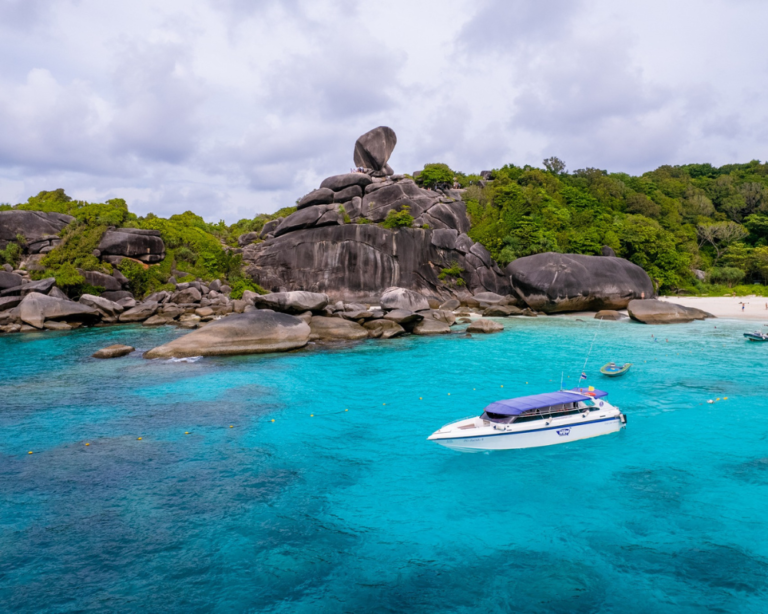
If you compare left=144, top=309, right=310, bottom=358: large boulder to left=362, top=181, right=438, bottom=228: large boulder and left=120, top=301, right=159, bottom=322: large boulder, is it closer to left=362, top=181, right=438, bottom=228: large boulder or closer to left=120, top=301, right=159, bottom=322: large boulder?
left=120, top=301, right=159, bottom=322: large boulder

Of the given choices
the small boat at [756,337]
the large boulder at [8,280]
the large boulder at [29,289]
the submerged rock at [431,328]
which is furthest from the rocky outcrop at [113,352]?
the small boat at [756,337]

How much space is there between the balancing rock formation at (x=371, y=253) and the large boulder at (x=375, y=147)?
687 cm

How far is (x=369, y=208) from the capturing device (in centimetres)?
5219

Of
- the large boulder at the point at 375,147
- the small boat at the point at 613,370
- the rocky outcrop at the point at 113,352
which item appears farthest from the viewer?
the large boulder at the point at 375,147

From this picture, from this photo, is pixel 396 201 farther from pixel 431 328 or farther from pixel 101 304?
pixel 101 304

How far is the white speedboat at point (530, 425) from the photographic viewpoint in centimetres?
1316

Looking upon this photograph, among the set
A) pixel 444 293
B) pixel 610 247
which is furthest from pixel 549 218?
pixel 444 293

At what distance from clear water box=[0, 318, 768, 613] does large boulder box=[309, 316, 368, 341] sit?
33.4ft

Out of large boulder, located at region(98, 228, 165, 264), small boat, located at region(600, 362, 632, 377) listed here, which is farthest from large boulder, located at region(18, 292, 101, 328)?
small boat, located at region(600, 362, 632, 377)

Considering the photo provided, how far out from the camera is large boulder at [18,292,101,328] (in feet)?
115

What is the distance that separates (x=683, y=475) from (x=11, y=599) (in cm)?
1428

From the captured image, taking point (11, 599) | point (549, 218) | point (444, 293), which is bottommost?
point (11, 599)

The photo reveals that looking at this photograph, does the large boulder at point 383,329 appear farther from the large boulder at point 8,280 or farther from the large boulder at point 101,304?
→ the large boulder at point 8,280

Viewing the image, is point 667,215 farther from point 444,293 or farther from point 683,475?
point 683,475
